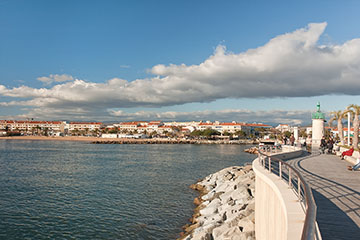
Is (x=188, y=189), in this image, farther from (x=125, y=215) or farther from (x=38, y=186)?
(x=38, y=186)

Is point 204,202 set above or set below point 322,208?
below

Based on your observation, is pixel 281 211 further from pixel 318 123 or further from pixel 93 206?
pixel 318 123

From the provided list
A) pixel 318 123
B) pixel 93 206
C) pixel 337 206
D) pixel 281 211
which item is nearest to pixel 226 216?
pixel 337 206

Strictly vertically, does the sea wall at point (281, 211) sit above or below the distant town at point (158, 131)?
above

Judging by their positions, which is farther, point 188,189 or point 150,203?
point 188,189

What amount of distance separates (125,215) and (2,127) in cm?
21211

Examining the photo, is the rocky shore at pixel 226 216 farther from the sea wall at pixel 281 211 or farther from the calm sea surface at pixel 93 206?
the sea wall at pixel 281 211

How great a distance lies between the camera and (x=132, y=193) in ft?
65.0

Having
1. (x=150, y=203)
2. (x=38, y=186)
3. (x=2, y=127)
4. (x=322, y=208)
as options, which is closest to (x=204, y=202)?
(x=150, y=203)

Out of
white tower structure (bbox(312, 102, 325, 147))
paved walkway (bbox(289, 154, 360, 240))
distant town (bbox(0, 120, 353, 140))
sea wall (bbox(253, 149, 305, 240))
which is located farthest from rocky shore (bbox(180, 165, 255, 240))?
distant town (bbox(0, 120, 353, 140))

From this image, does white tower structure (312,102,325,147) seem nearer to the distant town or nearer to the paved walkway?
the paved walkway

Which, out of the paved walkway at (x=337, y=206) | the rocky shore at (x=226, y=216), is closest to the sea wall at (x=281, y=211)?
→ the paved walkway at (x=337, y=206)

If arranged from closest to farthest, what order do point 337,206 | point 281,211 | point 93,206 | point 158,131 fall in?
1. point 281,211
2. point 337,206
3. point 93,206
4. point 158,131

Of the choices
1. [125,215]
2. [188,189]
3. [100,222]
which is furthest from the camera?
[188,189]
